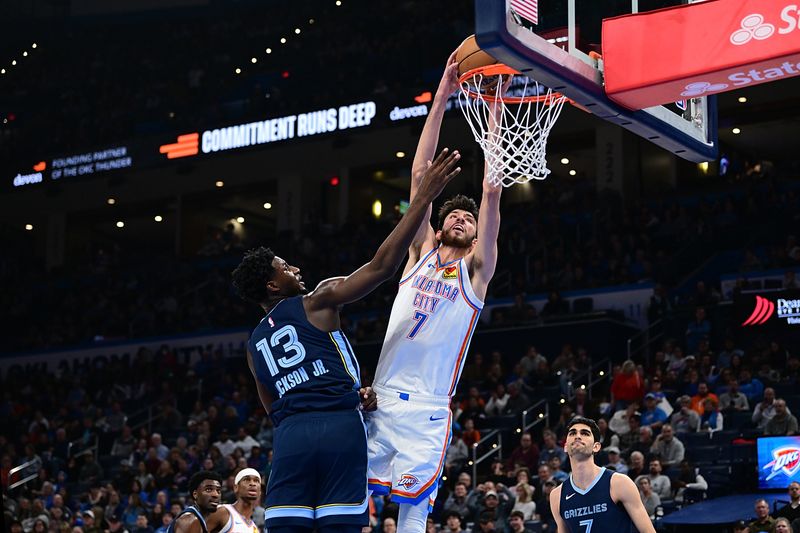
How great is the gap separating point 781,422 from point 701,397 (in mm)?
1780

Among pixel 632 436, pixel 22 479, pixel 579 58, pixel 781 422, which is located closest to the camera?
pixel 579 58

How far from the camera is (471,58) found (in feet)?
22.2

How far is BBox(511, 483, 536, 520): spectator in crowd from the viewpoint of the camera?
523 inches

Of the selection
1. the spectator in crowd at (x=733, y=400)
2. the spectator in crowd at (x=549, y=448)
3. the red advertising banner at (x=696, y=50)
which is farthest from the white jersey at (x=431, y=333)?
the spectator in crowd at (x=733, y=400)

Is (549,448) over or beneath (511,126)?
beneath

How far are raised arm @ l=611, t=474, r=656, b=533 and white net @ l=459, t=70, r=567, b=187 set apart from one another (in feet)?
6.68

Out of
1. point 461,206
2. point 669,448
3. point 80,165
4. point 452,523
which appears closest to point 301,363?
point 461,206

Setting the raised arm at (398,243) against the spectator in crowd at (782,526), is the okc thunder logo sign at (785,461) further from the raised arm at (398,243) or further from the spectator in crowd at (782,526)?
the raised arm at (398,243)

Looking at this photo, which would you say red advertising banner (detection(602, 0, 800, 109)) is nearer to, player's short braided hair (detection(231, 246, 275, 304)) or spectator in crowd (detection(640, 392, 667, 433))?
player's short braided hair (detection(231, 246, 275, 304))

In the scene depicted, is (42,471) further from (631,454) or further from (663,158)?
Answer: (663,158)

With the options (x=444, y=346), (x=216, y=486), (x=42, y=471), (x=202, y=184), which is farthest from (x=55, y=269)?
(x=444, y=346)

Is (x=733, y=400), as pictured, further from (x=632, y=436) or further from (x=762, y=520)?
(x=762, y=520)

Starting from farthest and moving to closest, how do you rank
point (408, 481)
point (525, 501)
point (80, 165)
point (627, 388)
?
point (80, 165)
point (627, 388)
point (525, 501)
point (408, 481)

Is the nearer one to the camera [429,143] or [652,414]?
[429,143]
